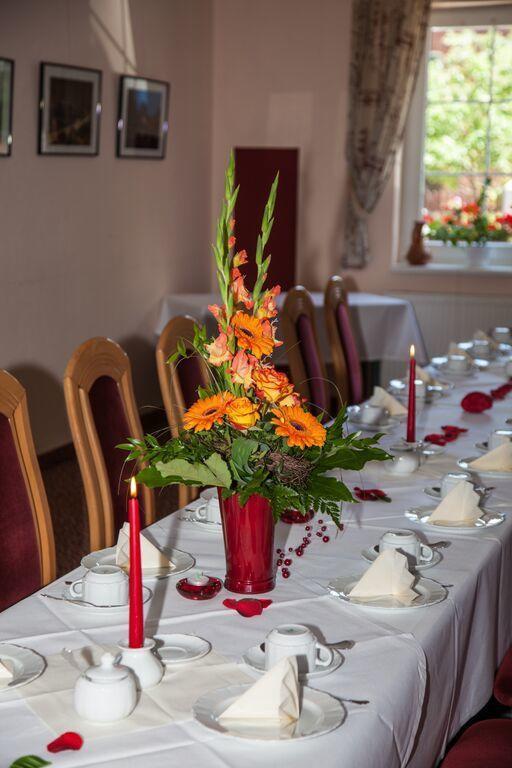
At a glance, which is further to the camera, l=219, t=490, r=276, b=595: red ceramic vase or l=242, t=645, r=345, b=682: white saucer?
l=219, t=490, r=276, b=595: red ceramic vase

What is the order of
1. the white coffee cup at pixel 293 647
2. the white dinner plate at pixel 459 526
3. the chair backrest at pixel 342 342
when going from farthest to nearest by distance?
the chair backrest at pixel 342 342 → the white dinner plate at pixel 459 526 → the white coffee cup at pixel 293 647

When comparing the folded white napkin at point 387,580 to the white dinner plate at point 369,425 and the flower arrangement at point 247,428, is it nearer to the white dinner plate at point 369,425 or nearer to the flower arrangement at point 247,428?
the flower arrangement at point 247,428

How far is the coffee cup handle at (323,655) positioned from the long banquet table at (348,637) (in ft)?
0.07

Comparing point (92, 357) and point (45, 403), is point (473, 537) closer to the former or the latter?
point (92, 357)

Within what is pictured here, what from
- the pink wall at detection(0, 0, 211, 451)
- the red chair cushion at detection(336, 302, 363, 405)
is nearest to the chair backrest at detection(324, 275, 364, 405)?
the red chair cushion at detection(336, 302, 363, 405)

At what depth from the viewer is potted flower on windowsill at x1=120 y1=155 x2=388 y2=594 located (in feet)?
5.44

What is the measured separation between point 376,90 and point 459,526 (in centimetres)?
494

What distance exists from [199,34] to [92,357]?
15.3 feet

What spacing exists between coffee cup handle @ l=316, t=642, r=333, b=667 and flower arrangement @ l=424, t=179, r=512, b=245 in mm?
5578

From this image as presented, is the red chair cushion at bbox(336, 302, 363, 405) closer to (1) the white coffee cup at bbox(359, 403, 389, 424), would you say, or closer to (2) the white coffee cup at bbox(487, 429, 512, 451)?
(1) the white coffee cup at bbox(359, 403, 389, 424)

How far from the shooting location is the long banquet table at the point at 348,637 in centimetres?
130

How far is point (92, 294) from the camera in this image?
223 inches

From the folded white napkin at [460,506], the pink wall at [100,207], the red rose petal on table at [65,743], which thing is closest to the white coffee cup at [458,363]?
the folded white napkin at [460,506]

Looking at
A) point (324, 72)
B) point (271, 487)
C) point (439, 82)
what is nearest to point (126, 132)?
point (324, 72)
